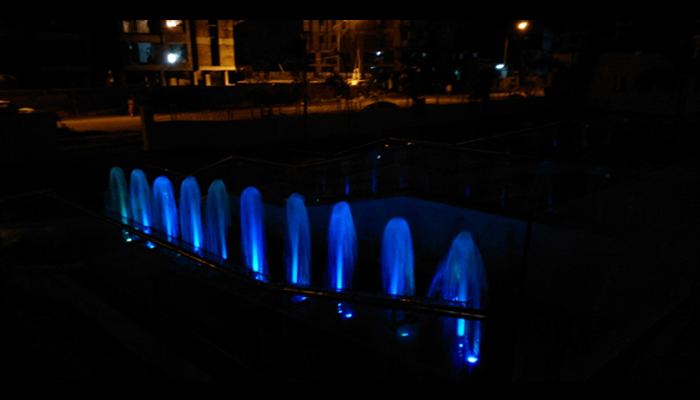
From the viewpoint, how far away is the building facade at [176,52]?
46.8 m

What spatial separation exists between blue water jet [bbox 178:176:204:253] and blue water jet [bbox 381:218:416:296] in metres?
4.54

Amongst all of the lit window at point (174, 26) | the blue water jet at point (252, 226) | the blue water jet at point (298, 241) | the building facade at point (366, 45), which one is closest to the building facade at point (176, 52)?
the lit window at point (174, 26)

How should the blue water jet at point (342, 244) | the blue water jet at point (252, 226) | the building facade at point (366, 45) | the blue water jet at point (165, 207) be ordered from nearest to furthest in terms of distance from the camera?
the blue water jet at point (342, 244), the blue water jet at point (252, 226), the blue water jet at point (165, 207), the building facade at point (366, 45)

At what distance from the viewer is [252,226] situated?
1164 centimetres

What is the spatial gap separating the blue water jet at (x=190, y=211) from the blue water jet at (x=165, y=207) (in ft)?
0.85

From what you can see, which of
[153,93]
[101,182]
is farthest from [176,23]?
[101,182]

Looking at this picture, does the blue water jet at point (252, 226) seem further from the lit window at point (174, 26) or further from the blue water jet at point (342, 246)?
the lit window at point (174, 26)

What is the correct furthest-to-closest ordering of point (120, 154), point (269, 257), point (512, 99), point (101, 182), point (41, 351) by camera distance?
point (512, 99) < point (120, 154) < point (101, 182) < point (269, 257) < point (41, 351)

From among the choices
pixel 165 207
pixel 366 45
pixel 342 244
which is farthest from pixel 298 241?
pixel 366 45

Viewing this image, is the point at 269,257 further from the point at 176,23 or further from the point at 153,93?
the point at 176,23

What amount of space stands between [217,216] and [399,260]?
4739 millimetres

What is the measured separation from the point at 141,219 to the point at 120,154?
8.94 meters

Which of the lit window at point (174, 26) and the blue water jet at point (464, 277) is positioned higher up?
the lit window at point (174, 26)

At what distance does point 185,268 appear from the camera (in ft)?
27.9
